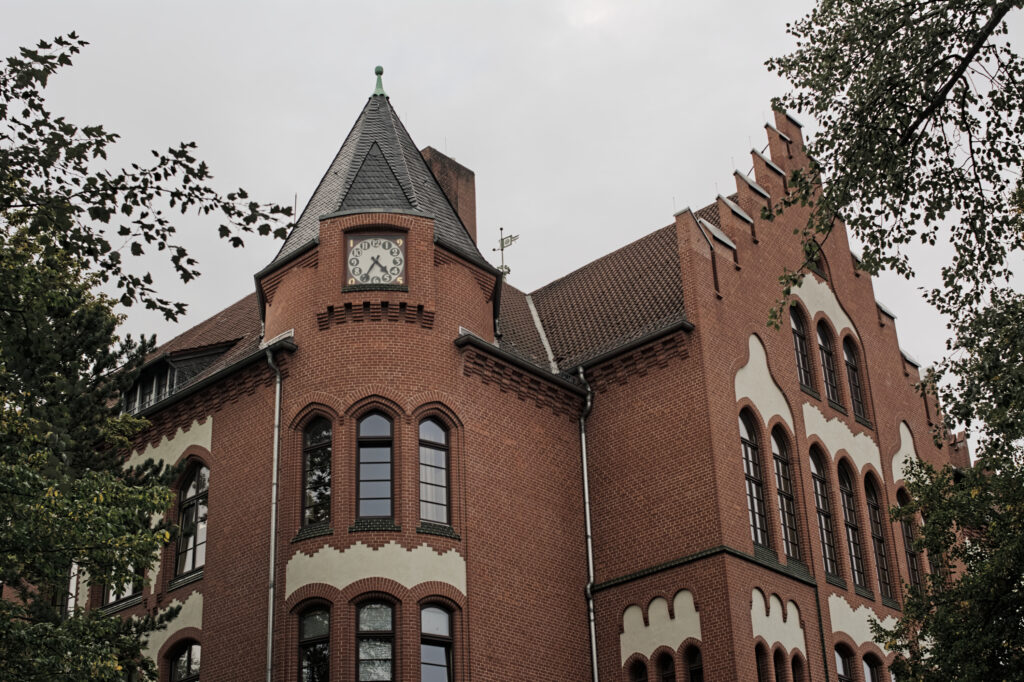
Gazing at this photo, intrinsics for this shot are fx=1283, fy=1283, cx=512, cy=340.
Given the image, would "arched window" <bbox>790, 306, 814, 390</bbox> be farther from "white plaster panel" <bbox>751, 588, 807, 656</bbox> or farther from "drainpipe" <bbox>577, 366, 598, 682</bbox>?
"white plaster panel" <bbox>751, 588, 807, 656</bbox>

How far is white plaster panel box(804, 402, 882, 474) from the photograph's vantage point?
26078mm

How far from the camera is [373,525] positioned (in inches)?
826

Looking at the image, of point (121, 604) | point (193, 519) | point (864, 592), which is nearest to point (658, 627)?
point (864, 592)

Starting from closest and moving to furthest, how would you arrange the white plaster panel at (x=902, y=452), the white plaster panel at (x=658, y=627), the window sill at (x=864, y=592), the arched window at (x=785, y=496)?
the white plaster panel at (x=658, y=627)
the arched window at (x=785, y=496)
the window sill at (x=864, y=592)
the white plaster panel at (x=902, y=452)

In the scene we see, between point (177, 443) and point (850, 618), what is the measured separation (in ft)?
44.3

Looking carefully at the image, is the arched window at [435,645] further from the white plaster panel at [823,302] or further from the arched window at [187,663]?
the white plaster panel at [823,302]

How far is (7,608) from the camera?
15.8 m

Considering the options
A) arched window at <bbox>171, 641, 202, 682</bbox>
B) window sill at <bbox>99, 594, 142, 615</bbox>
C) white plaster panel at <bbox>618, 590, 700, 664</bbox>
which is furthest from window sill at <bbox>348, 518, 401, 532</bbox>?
window sill at <bbox>99, 594, 142, 615</bbox>

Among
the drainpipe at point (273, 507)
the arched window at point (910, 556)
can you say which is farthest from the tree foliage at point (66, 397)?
the arched window at point (910, 556)

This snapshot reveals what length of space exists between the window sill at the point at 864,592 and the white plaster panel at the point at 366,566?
8.74 meters

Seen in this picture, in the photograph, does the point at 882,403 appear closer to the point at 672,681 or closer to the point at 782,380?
the point at 782,380

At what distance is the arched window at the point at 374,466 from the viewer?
21.4 meters

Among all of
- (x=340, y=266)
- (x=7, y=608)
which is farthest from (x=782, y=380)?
(x=7, y=608)

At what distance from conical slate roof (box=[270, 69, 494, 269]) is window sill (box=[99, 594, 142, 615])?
6.94m
